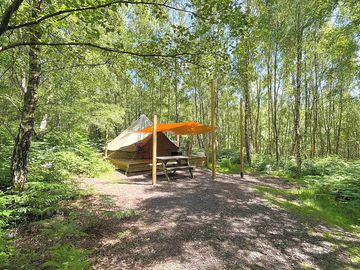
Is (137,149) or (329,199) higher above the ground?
(137,149)

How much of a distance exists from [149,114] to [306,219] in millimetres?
20351

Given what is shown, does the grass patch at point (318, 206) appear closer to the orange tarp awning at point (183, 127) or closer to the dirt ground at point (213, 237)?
the dirt ground at point (213, 237)

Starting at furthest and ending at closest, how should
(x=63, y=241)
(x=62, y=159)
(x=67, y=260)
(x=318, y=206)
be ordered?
(x=62, y=159) → (x=318, y=206) → (x=63, y=241) → (x=67, y=260)

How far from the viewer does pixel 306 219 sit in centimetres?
412

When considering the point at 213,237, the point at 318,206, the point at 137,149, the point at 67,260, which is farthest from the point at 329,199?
the point at 137,149

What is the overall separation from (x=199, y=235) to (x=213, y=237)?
218 mm

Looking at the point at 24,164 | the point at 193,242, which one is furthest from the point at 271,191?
the point at 24,164

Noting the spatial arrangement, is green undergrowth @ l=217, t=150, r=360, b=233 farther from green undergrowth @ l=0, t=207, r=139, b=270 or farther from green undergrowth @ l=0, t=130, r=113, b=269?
green undergrowth @ l=0, t=130, r=113, b=269

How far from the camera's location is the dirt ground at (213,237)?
103 inches

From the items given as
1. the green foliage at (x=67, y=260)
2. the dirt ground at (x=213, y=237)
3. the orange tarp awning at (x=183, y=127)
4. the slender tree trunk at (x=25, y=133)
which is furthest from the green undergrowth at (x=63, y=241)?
the orange tarp awning at (x=183, y=127)

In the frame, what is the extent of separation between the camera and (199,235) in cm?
325

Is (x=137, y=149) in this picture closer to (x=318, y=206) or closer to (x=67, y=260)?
(x=318, y=206)

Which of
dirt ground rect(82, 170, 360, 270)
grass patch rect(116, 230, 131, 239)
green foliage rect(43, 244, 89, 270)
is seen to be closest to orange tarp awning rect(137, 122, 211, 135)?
dirt ground rect(82, 170, 360, 270)

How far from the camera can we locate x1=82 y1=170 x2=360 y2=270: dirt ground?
2625mm
